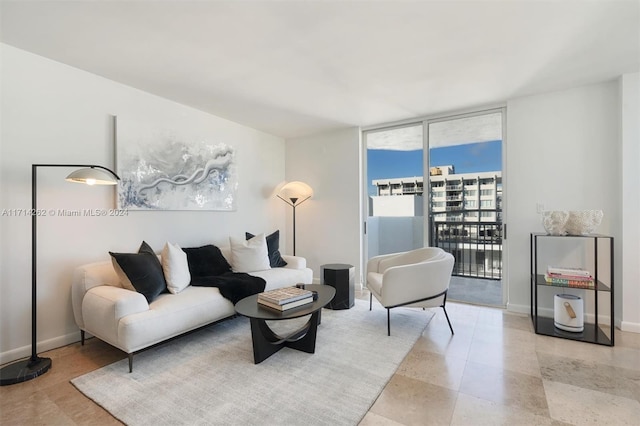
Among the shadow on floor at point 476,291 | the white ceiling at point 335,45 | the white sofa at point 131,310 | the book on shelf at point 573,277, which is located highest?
the white ceiling at point 335,45

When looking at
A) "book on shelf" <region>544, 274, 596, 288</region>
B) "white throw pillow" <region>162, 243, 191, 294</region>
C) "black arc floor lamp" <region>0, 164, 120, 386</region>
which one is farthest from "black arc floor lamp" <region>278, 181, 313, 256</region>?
"book on shelf" <region>544, 274, 596, 288</region>

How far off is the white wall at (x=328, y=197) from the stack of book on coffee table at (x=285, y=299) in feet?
6.97

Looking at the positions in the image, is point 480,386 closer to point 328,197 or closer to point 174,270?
point 174,270

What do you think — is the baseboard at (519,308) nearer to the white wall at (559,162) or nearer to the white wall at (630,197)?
the white wall at (559,162)

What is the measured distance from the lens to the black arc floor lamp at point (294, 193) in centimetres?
472

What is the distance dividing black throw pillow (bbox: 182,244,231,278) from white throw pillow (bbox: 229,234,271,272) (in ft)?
0.41

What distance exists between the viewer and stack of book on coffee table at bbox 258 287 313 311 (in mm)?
2348

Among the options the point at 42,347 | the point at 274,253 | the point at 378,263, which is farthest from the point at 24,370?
the point at 378,263

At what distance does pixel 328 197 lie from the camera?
484 cm

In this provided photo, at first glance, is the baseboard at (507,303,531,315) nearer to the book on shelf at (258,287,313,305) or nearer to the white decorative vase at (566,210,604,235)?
the white decorative vase at (566,210,604,235)

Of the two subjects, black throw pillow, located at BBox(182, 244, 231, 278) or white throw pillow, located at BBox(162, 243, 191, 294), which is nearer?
white throw pillow, located at BBox(162, 243, 191, 294)

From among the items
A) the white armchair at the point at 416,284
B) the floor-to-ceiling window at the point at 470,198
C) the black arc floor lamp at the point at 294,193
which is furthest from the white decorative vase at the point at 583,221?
the black arc floor lamp at the point at 294,193

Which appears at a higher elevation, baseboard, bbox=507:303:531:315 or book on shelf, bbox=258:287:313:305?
book on shelf, bbox=258:287:313:305

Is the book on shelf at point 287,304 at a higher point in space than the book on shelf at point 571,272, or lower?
lower
